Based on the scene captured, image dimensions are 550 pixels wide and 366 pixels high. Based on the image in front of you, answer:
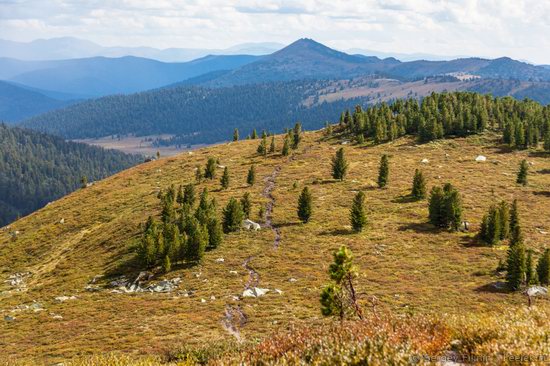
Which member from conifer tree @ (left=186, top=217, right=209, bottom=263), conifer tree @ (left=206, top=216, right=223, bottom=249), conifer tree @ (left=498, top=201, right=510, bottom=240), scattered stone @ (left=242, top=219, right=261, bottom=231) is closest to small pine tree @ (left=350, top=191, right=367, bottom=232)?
scattered stone @ (left=242, top=219, right=261, bottom=231)

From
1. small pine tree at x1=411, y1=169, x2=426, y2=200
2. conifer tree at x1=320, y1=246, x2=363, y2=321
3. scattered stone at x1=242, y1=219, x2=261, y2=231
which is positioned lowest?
scattered stone at x1=242, y1=219, x2=261, y2=231

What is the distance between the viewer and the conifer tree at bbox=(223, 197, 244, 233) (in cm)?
7188

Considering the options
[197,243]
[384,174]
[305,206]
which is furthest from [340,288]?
[384,174]

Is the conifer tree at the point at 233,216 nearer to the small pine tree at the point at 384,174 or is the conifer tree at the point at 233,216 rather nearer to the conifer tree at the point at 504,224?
the small pine tree at the point at 384,174

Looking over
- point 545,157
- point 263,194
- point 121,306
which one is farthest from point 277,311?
point 545,157

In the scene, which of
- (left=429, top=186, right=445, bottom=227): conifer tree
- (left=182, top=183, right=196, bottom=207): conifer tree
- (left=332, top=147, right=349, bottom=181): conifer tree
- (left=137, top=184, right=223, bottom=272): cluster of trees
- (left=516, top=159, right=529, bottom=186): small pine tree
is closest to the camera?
(left=137, top=184, right=223, bottom=272): cluster of trees

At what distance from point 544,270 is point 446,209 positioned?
62.8ft

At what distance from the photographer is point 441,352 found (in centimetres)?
1569

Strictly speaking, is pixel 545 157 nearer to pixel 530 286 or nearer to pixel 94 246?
pixel 530 286

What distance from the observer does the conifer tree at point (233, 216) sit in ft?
236

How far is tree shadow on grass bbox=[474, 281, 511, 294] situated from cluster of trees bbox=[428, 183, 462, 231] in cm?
1801

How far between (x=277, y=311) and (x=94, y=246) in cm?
4676

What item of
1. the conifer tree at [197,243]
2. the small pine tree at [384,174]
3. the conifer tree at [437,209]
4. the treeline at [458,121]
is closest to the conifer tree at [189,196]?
the conifer tree at [197,243]

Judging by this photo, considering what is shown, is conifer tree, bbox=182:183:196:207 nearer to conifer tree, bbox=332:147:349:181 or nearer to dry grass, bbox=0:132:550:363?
dry grass, bbox=0:132:550:363
